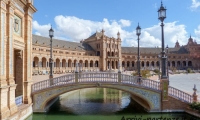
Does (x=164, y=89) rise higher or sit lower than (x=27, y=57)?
lower

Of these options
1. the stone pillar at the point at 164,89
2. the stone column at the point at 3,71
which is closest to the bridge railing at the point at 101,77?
the stone pillar at the point at 164,89

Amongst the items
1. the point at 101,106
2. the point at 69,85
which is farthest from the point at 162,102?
the point at 69,85

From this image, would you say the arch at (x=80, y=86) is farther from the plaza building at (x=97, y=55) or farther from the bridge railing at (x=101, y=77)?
the plaza building at (x=97, y=55)

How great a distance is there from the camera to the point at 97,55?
7506cm

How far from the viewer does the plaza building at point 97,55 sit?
52.8 meters

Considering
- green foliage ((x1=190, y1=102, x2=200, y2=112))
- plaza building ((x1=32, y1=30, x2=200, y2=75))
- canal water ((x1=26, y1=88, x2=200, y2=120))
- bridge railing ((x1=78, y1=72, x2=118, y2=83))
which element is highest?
plaza building ((x1=32, y1=30, x2=200, y2=75))

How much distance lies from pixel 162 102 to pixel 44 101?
9.41 meters

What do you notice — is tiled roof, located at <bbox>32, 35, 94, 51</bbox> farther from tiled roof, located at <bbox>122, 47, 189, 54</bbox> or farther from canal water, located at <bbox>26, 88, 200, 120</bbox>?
canal water, located at <bbox>26, 88, 200, 120</bbox>

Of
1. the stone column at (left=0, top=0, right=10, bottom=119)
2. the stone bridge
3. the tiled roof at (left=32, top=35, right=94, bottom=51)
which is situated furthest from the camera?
the tiled roof at (left=32, top=35, right=94, bottom=51)

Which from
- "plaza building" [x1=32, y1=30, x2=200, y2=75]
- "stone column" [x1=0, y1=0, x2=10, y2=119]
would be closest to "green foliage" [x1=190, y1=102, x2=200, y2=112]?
"stone column" [x1=0, y1=0, x2=10, y2=119]

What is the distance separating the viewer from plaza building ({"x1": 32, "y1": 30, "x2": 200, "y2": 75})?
5281cm

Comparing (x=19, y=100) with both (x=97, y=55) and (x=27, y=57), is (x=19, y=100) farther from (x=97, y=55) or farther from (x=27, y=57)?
(x=97, y=55)

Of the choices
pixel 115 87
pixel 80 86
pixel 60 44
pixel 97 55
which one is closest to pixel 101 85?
pixel 115 87

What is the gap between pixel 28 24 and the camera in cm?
1439
